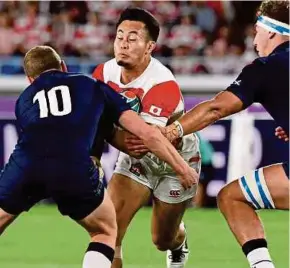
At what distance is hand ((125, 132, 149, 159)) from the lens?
6.85 metres

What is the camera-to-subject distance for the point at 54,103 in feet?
21.0

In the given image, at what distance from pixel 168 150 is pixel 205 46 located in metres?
10.7

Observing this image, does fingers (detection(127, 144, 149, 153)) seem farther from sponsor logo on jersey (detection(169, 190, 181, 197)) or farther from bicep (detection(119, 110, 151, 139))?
sponsor logo on jersey (detection(169, 190, 181, 197))

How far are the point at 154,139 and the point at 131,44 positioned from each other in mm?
1052

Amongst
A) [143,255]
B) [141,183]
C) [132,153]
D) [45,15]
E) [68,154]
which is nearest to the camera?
[68,154]


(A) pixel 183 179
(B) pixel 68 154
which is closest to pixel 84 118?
(B) pixel 68 154

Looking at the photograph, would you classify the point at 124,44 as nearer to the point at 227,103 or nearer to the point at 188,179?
the point at 227,103

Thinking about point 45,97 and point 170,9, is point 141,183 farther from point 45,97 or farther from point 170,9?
point 170,9

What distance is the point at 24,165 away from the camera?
21.1 ft

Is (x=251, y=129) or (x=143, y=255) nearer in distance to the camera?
(x=143, y=255)

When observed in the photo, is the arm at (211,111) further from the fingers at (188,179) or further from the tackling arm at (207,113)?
the fingers at (188,179)

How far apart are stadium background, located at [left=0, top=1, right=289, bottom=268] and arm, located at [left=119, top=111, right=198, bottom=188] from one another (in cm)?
243

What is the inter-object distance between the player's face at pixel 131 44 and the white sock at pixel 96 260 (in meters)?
1.54

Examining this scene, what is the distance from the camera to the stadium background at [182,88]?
9.81 m
